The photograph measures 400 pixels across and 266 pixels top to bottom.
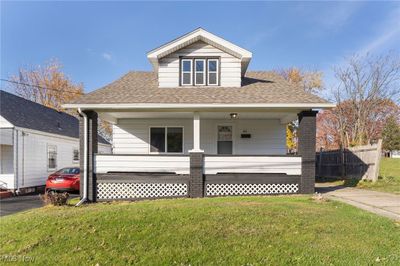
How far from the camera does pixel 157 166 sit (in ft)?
33.8

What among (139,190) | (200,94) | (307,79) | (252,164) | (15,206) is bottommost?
(15,206)

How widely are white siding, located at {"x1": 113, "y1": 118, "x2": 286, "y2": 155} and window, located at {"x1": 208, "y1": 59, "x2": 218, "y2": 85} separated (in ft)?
7.10

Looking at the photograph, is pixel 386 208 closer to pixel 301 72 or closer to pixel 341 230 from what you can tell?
pixel 341 230

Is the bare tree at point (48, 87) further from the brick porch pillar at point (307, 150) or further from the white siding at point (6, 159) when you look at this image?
the brick porch pillar at point (307, 150)

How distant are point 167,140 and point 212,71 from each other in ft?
12.6

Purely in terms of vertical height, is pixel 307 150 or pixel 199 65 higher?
pixel 199 65

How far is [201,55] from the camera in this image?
39.5 feet

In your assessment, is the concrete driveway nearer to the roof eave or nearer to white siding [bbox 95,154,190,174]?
white siding [bbox 95,154,190,174]

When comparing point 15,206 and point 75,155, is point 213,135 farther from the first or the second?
point 75,155

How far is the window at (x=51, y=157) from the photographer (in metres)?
16.4

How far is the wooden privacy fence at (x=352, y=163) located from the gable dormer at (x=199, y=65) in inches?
265

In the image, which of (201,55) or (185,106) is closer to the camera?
(185,106)

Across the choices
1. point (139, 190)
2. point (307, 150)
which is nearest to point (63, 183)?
point (139, 190)

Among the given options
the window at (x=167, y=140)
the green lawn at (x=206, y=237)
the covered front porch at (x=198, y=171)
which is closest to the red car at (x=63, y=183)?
the window at (x=167, y=140)
